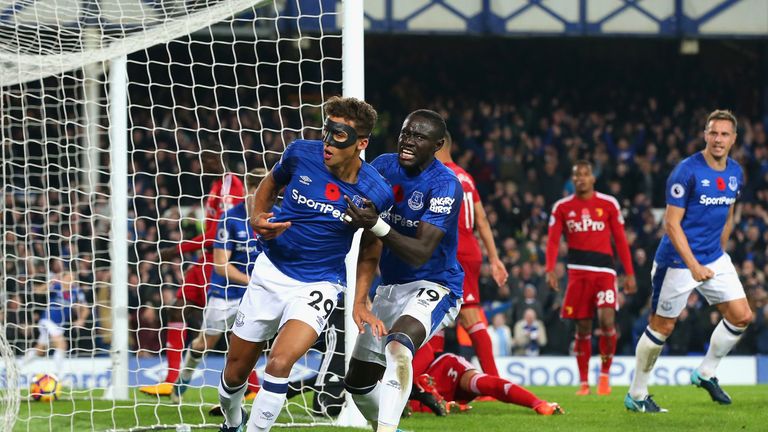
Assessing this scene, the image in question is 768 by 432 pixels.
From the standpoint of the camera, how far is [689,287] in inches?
362

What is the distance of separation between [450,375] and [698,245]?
2.23m

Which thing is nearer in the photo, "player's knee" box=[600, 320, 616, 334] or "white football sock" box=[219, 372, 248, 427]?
"white football sock" box=[219, 372, 248, 427]

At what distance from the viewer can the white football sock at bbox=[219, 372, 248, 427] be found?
689cm

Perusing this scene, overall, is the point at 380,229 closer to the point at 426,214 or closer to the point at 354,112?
the point at 426,214

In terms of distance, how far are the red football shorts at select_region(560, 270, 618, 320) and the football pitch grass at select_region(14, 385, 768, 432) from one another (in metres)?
1.54

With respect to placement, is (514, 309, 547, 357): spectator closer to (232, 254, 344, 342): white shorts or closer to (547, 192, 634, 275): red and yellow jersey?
(547, 192, 634, 275): red and yellow jersey

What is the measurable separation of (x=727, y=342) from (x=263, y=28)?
560 inches

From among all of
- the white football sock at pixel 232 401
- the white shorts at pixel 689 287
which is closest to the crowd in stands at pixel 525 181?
the white football sock at pixel 232 401

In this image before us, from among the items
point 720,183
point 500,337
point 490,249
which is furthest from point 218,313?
point 500,337

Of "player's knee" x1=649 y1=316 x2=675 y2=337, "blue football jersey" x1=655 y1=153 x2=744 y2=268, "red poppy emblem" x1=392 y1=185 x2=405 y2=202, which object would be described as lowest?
"player's knee" x1=649 y1=316 x2=675 y2=337

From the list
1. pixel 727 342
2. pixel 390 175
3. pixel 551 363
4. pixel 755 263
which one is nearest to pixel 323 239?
pixel 390 175

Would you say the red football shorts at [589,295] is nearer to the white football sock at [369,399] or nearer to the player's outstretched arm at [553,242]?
the player's outstretched arm at [553,242]

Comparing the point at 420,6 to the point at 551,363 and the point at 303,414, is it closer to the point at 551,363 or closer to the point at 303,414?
the point at 551,363

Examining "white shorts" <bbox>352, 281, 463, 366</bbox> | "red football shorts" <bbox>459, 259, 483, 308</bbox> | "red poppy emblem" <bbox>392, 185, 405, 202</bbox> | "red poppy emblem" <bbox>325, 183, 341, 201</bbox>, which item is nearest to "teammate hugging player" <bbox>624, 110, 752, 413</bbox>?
"red football shorts" <bbox>459, 259, 483, 308</bbox>
